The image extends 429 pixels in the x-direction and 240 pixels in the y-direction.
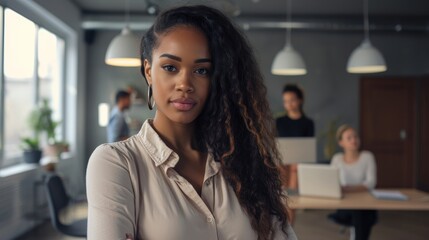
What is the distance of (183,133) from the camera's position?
1209 mm

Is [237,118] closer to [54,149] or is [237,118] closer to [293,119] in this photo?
[293,119]

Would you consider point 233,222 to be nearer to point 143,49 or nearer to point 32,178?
point 143,49

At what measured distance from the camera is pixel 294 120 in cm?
450

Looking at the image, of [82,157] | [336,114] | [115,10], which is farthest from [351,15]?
[82,157]

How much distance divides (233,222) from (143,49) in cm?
51

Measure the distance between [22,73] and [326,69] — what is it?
17.2 ft

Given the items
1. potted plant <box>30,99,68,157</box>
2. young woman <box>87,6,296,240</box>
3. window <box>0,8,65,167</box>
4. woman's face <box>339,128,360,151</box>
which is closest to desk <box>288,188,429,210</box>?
woman's face <box>339,128,360,151</box>

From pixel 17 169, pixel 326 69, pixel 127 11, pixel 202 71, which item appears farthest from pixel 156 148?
pixel 326 69

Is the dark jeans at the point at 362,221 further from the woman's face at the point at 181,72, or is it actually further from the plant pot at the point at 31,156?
the plant pot at the point at 31,156

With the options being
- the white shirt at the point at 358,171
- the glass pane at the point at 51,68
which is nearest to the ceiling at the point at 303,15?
the glass pane at the point at 51,68

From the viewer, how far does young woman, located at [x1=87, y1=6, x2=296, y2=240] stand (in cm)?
101

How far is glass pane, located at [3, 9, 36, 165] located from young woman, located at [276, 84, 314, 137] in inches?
→ 119

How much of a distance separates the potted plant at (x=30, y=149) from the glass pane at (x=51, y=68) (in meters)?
0.84

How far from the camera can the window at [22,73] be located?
5.00m
